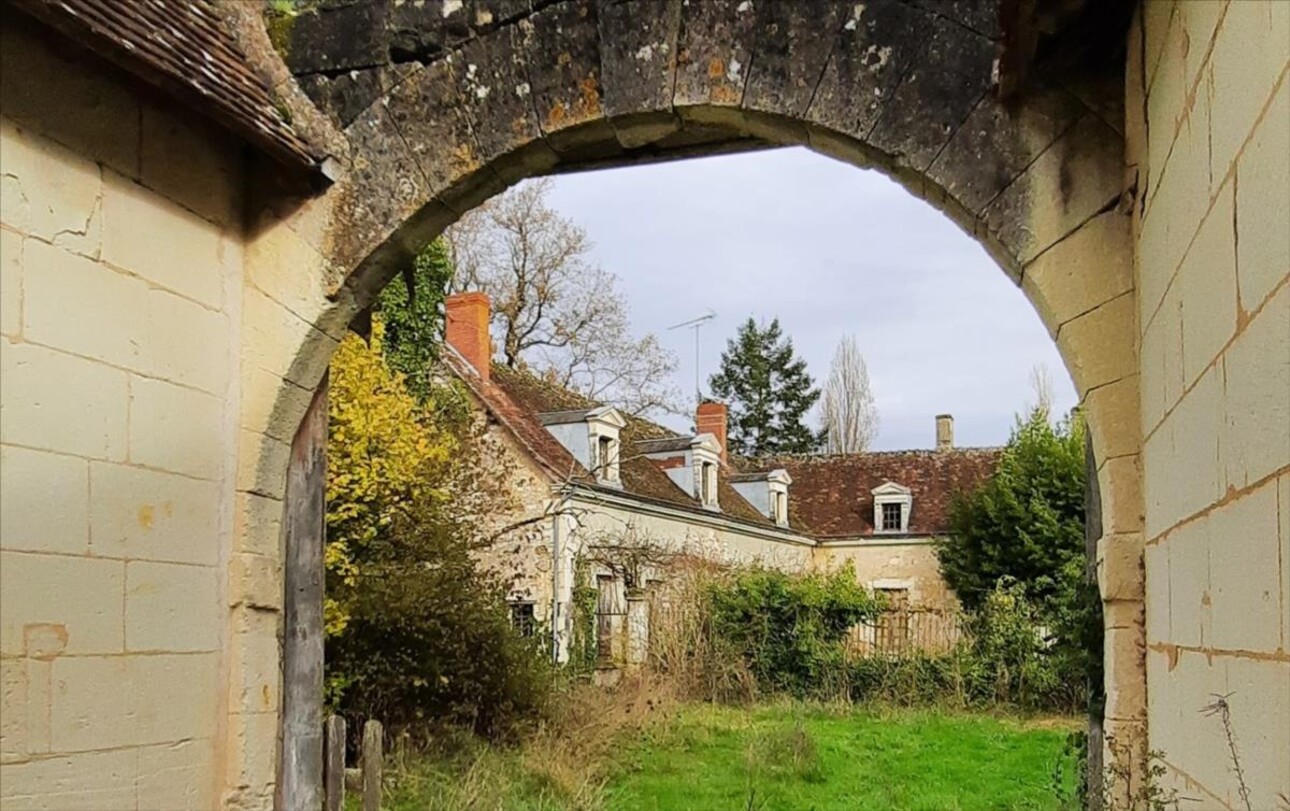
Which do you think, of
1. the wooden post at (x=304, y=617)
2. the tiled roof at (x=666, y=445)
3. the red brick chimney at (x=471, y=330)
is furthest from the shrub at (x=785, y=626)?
the wooden post at (x=304, y=617)

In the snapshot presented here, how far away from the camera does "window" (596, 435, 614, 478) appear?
1792 centimetres

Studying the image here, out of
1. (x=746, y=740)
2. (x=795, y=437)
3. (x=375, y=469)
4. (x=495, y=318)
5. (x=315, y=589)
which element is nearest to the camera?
(x=315, y=589)

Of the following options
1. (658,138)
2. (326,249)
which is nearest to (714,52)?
(658,138)

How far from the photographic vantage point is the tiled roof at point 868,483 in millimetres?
25469

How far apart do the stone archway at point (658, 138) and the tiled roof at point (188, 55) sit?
0.59 ft

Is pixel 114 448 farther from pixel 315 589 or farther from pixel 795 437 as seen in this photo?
pixel 795 437

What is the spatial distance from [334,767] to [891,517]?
20.9m

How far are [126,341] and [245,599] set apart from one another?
96 centimetres

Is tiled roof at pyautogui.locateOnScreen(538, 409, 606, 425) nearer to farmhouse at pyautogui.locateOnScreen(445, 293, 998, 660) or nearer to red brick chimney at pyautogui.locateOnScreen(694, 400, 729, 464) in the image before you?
farmhouse at pyautogui.locateOnScreen(445, 293, 998, 660)

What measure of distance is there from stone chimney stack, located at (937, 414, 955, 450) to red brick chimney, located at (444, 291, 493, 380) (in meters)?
14.0

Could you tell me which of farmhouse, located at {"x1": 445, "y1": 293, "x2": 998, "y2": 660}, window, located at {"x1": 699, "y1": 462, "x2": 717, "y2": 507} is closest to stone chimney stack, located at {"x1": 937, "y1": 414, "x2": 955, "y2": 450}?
farmhouse, located at {"x1": 445, "y1": 293, "x2": 998, "y2": 660}

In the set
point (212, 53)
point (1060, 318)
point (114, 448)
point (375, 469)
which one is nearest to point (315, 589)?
point (114, 448)

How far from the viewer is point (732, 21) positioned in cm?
389

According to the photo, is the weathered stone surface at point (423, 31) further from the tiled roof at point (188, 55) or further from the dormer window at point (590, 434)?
the dormer window at point (590, 434)
